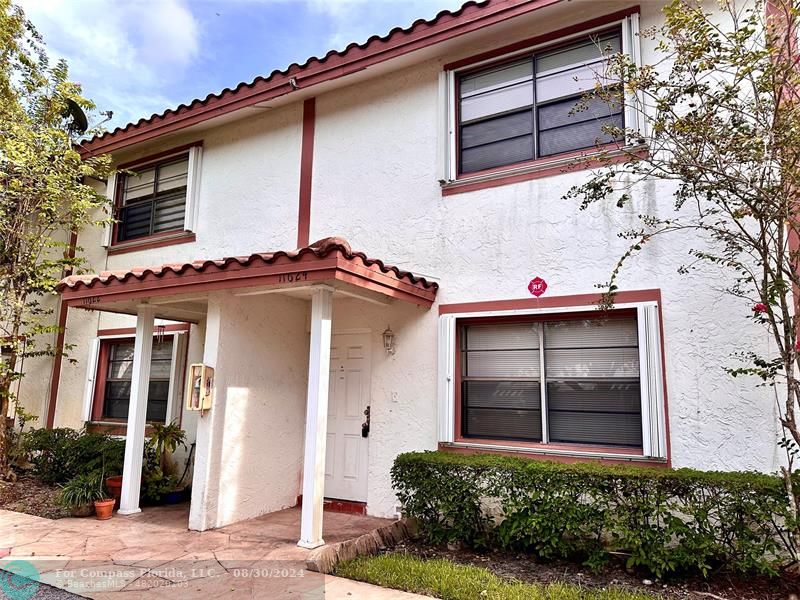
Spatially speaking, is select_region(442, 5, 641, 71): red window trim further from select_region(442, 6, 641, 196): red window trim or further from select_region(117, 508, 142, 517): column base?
select_region(117, 508, 142, 517): column base

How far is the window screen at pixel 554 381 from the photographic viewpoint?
18.6ft

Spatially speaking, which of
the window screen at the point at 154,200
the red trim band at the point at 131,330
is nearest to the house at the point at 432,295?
the red trim band at the point at 131,330

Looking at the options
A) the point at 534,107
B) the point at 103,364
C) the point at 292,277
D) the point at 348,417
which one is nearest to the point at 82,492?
the point at 103,364

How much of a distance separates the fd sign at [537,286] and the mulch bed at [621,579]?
2721 millimetres

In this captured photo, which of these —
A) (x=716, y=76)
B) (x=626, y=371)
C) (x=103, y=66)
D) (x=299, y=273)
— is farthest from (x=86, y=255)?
(x=716, y=76)

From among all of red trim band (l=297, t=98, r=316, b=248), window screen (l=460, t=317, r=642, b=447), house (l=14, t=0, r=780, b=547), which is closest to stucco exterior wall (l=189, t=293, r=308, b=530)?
house (l=14, t=0, r=780, b=547)

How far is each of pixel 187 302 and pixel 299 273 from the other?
8.75ft

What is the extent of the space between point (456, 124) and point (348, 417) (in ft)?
13.5

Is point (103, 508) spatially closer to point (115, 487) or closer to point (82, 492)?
point (82, 492)

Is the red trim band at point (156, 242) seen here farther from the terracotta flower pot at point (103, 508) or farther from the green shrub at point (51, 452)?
the terracotta flower pot at point (103, 508)

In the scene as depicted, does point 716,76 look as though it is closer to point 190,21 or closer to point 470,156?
point 470,156

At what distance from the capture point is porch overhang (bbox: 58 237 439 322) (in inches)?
208

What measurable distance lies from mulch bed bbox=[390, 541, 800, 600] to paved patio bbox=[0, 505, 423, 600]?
107 cm

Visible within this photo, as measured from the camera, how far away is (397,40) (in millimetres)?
7051
